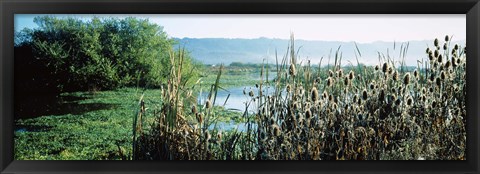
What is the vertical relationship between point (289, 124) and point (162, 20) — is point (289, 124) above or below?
below

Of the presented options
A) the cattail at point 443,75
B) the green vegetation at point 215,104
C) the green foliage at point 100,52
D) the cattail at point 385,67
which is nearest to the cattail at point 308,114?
the green vegetation at point 215,104

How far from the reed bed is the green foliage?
0.14 metres

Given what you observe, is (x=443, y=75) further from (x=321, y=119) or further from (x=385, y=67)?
(x=321, y=119)

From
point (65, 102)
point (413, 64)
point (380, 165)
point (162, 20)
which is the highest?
point (162, 20)

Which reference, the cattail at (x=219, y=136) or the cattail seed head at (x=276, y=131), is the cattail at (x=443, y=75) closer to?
the cattail seed head at (x=276, y=131)

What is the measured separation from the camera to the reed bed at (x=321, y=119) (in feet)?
11.2

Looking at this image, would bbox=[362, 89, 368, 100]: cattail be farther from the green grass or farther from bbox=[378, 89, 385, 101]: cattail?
the green grass

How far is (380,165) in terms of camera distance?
319 centimetres

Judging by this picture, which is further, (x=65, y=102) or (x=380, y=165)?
(x=65, y=102)

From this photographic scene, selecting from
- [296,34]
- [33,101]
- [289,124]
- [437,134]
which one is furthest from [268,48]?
[33,101]

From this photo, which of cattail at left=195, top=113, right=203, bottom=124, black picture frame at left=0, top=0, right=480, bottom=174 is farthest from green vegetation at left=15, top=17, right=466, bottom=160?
black picture frame at left=0, top=0, right=480, bottom=174

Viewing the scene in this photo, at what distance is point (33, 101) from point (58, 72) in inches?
9.7

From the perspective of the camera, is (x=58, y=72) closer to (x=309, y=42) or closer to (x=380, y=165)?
(x=309, y=42)
